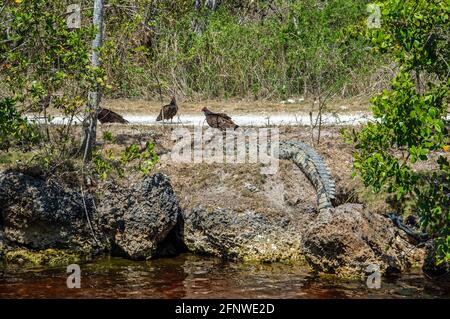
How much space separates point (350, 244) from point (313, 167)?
7.00 feet

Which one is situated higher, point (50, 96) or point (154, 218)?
point (50, 96)

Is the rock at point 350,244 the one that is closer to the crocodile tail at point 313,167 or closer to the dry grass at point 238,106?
the crocodile tail at point 313,167

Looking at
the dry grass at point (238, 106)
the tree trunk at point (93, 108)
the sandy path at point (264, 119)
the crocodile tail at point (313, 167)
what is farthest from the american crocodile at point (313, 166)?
the dry grass at point (238, 106)

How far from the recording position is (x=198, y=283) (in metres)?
10.7

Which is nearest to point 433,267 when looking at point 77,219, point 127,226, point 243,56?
point 127,226

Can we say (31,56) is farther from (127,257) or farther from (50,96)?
(127,257)

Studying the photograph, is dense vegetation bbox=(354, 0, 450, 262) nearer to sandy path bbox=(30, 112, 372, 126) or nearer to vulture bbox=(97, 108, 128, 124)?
sandy path bbox=(30, 112, 372, 126)

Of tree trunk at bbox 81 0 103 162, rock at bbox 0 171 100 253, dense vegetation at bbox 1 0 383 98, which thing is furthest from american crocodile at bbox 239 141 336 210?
dense vegetation at bbox 1 0 383 98

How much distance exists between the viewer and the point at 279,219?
1198cm

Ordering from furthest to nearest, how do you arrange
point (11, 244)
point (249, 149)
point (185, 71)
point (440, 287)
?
1. point (185, 71)
2. point (249, 149)
3. point (11, 244)
4. point (440, 287)

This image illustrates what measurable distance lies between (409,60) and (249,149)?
458cm

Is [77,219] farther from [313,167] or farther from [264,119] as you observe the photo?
[264,119]

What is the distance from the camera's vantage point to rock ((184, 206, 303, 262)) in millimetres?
11727
